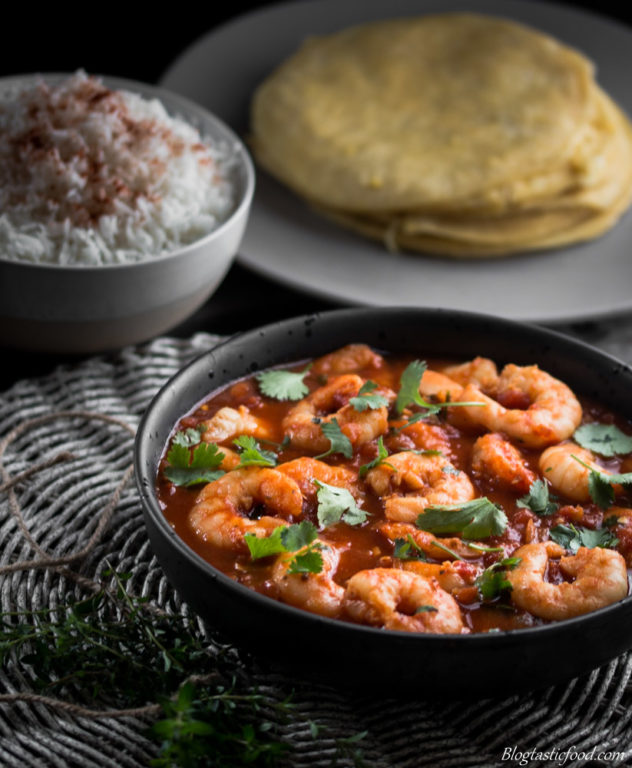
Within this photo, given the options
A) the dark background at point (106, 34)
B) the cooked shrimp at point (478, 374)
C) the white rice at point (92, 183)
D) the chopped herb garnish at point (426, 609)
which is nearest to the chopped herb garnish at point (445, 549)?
the chopped herb garnish at point (426, 609)

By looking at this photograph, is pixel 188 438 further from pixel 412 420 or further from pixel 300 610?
pixel 300 610

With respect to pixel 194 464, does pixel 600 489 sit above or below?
above

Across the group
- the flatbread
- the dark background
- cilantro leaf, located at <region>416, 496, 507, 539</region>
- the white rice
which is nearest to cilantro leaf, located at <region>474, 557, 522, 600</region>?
cilantro leaf, located at <region>416, 496, 507, 539</region>

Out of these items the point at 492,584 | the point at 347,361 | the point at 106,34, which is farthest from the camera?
the point at 106,34

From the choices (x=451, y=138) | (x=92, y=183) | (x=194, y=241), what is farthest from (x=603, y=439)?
(x=451, y=138)

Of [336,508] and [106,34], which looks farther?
[106,34]

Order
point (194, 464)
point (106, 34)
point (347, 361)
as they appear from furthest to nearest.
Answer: point (106, 34) < point (347, 361) < point (194, 464)

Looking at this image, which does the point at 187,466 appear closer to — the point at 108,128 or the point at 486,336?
the point at 486,336

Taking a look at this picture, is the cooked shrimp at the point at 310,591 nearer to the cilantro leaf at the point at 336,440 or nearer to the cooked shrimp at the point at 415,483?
the cooked shrimp at the point at 415,483
